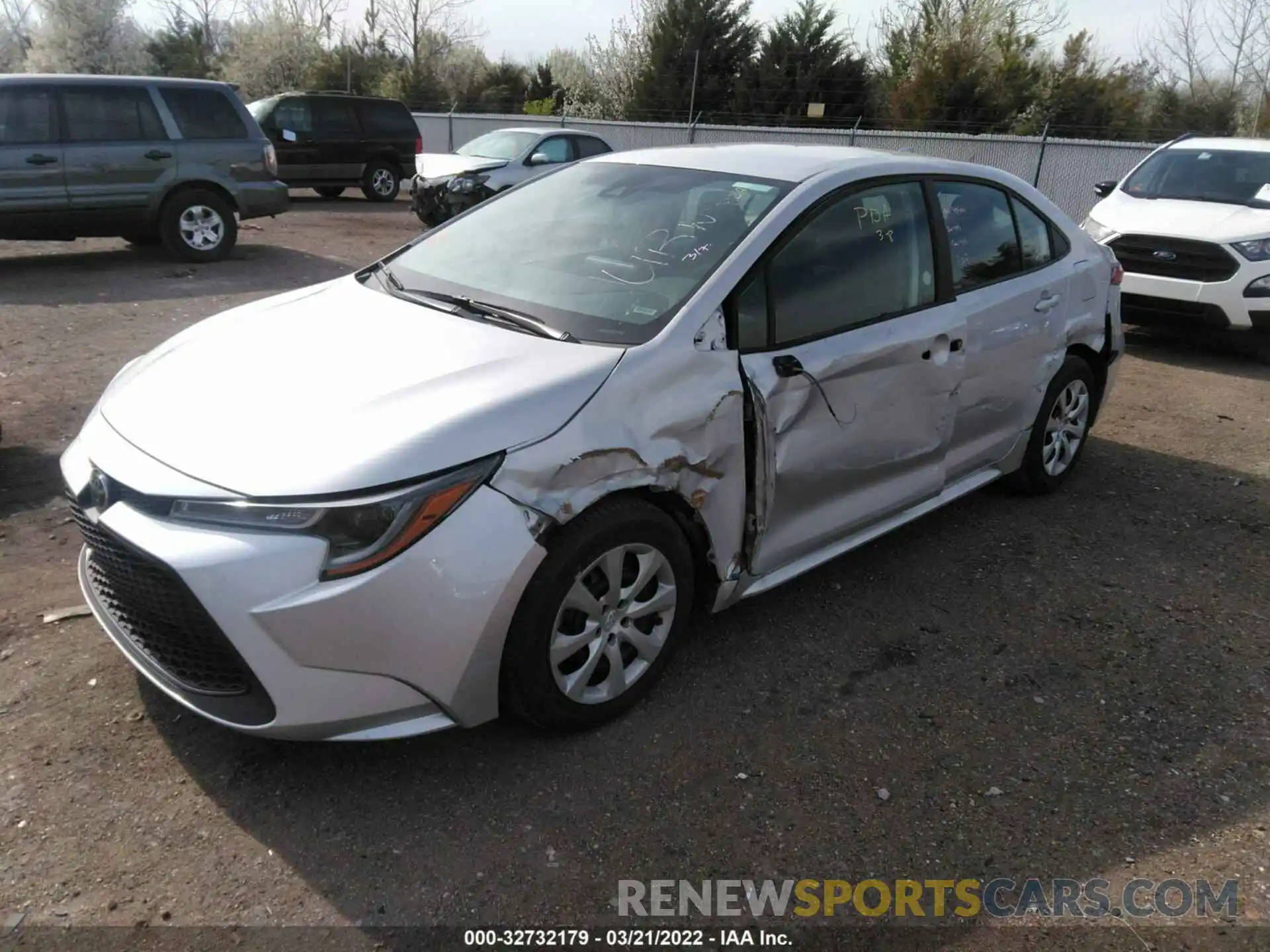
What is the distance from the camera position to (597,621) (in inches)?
115

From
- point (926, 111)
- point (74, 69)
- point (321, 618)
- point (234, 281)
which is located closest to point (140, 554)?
point (321, 618)

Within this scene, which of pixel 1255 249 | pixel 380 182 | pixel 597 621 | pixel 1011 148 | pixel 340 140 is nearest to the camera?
pixel 597 621

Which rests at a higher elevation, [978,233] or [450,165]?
[450,165]

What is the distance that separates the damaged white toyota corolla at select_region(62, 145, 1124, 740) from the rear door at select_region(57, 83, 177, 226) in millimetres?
7308

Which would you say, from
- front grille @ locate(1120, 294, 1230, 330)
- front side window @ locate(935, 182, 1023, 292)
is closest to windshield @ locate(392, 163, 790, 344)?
front side window @ locate(935, 182, 1023, 292)

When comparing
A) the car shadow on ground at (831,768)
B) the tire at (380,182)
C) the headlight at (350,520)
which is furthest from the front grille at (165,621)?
the tire at (380,182)

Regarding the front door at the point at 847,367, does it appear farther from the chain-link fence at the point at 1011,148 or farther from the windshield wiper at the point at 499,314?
the chain-link fence at the point at 1011,148

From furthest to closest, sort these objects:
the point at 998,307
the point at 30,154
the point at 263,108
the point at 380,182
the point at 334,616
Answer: the point at 380,182 < the point at 263,108 < the point at 30,154 < the point at 998,307 < the point at 334,616

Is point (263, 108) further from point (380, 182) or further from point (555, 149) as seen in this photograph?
point (555, 149)

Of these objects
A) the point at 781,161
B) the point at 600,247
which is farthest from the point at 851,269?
the point at 600,247

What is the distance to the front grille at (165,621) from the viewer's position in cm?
248

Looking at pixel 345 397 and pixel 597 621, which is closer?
pixel 345 397

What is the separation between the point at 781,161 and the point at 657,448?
1546 mm

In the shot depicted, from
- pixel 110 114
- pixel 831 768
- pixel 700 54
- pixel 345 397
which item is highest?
pixel 700 54
